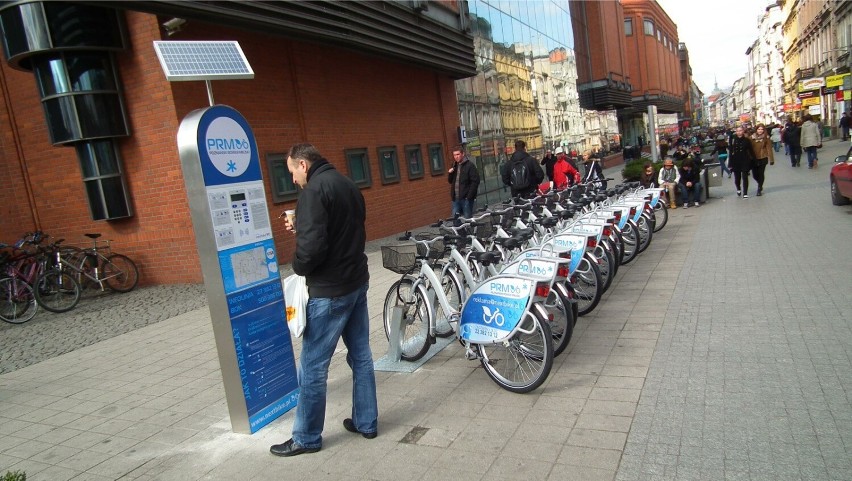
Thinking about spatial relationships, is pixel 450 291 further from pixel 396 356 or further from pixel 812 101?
pixel 812 101

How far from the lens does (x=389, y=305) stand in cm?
553

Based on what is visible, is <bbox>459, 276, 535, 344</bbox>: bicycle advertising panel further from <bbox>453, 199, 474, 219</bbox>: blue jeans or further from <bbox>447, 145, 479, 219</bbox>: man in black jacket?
<bbox>453, 199, 474, 219</bbox>: blue jeans

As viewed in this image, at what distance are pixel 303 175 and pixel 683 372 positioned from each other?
3.02 m

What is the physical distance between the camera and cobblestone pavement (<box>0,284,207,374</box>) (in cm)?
678

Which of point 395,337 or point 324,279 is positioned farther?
point 395,337

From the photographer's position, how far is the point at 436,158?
1689cm

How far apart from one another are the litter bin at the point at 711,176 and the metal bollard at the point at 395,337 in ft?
38.3

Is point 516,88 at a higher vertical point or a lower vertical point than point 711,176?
higher

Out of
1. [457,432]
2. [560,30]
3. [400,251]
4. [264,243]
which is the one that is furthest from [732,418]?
[560,30]

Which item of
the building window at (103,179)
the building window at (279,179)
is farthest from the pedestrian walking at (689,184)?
the building window at (103,179)

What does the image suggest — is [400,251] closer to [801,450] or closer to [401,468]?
[401,468]

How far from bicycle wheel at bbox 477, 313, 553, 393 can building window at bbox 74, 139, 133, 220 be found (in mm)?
7339

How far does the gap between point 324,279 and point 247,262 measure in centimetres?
72

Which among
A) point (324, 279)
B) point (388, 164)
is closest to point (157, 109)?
point (388, 164)
